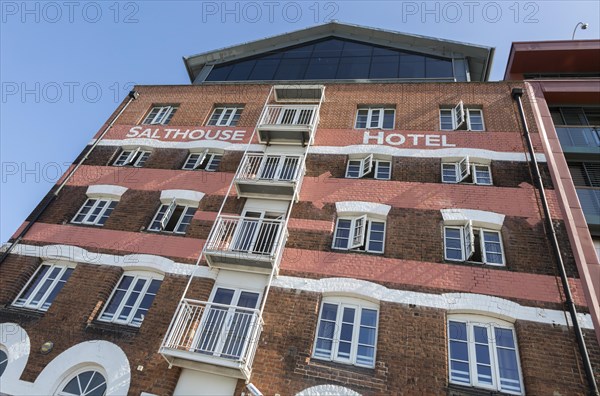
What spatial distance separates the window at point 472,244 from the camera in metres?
9.98

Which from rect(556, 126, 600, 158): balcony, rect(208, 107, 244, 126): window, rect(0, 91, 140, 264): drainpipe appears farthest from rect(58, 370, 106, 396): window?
rect(556, 126, 600, 158): balcony

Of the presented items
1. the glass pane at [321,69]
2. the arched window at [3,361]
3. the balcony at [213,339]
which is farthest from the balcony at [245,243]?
the glass pane at [321,69]

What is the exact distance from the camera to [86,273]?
11.5 m

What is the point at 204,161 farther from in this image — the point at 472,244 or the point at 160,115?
the point at 472,244

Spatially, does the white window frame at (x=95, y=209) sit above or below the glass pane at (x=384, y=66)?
below

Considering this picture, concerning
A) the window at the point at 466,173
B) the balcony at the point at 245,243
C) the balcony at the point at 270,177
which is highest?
the window at the point at 466,173

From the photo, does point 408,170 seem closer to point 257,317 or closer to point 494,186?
point 494,186

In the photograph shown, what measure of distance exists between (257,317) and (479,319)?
5413 mm

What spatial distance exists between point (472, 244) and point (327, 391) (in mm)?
5278

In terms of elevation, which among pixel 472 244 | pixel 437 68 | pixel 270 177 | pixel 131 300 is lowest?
pixel 131 300

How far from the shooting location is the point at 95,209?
1358cm

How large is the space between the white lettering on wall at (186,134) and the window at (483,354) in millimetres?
10083

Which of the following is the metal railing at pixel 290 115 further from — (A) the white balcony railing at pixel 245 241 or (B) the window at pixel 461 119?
(B) the window at pixel 461 119

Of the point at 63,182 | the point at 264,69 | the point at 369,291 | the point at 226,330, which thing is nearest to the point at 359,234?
the point at 369,291
